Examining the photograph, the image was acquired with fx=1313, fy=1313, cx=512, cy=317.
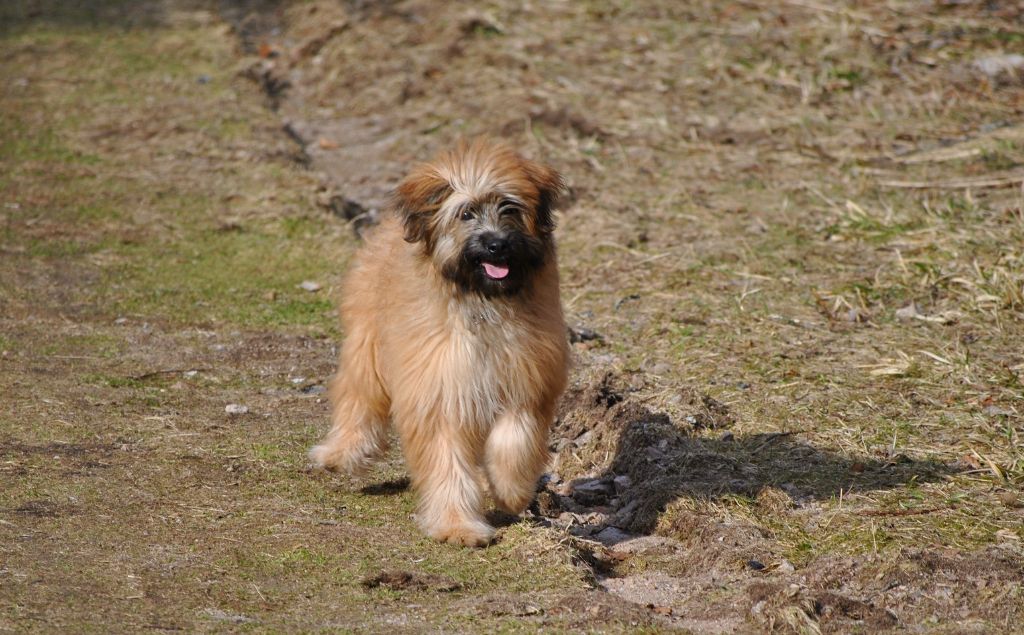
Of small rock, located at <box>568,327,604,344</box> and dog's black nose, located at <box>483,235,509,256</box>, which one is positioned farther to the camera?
small rock, located at <box>568,327,604,344</box>

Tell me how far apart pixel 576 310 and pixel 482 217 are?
11.1 ft

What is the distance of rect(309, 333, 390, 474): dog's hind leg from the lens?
21.0 ft

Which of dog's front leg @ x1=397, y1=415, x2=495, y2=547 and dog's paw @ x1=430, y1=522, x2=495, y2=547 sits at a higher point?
dog's front leg @ x1=397, y1=415, x2=495, y2=547

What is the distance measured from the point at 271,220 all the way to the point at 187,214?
755 millimetres

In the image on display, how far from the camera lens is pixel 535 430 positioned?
5613 millimetres

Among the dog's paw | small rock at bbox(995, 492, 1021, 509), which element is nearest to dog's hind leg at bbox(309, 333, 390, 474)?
the dog's paw

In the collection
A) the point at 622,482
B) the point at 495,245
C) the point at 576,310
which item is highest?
the point at 495,245

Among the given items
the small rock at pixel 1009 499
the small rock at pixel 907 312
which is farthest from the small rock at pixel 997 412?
the small rock at pixel 907 312

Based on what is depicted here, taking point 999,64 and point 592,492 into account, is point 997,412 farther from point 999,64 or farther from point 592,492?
point 999,64

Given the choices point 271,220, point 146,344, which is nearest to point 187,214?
point 271,220

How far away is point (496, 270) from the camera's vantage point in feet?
17.6

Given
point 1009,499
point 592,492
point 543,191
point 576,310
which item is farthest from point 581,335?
point 1009,499

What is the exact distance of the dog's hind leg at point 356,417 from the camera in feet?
21.0

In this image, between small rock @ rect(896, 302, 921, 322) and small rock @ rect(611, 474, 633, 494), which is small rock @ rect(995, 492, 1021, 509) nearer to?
small rock @ rect(611, 474, 633, 494)
